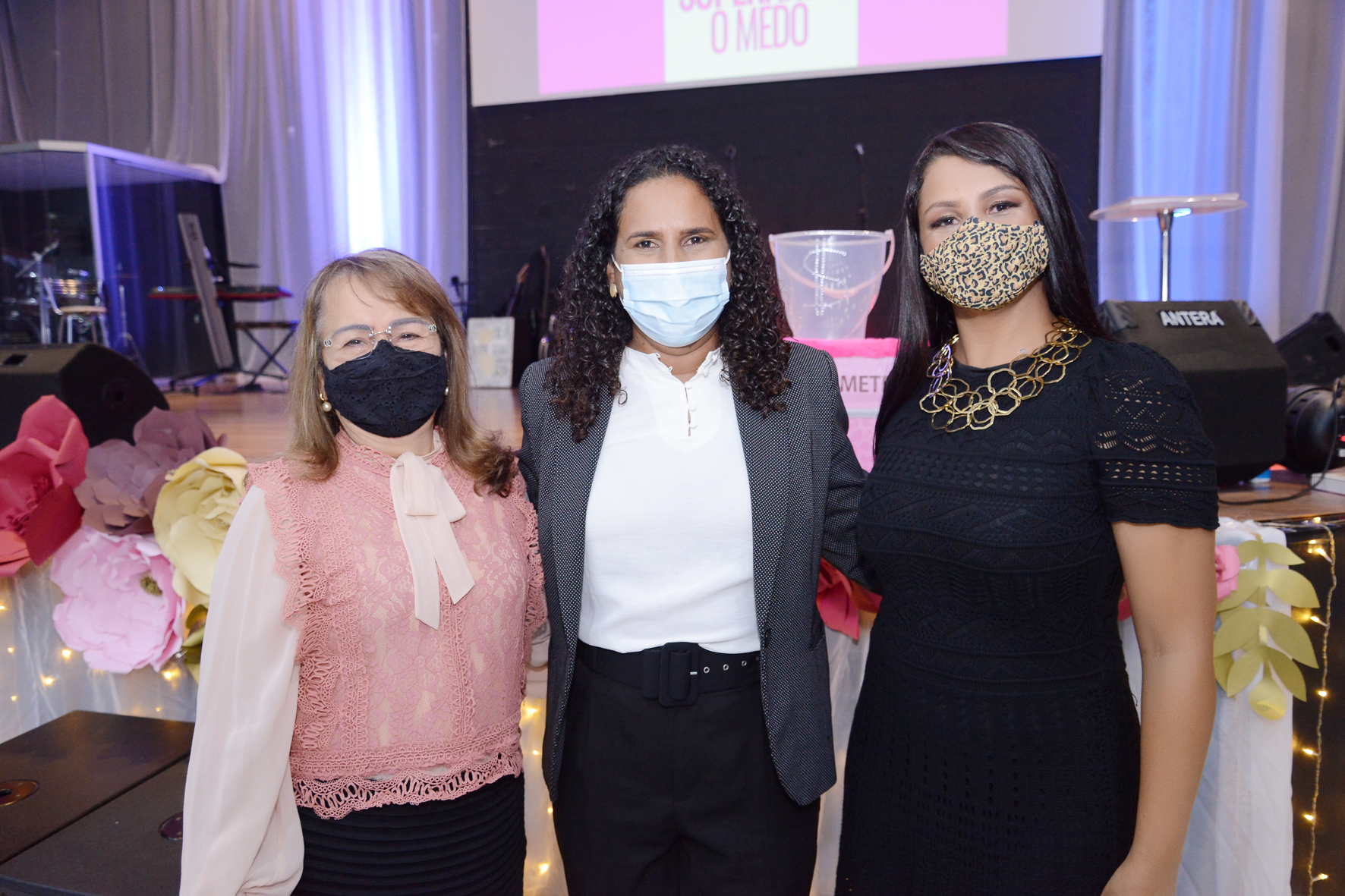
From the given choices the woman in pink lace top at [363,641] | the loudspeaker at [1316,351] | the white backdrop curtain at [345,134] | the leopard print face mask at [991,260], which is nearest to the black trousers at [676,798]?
the woman in pink lace top at [363,641]

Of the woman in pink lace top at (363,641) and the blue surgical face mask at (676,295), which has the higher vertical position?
the blue surgical face mask at (676,295)

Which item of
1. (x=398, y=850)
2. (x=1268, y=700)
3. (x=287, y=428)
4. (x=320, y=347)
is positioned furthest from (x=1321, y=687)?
(x=287, y=428)

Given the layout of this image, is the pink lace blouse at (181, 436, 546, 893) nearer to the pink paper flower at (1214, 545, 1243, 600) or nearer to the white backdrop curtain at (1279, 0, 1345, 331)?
the pink paper flower at (1214, 545, 1243, 600)

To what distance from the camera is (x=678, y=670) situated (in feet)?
4.05

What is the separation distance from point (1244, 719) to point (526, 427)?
4.86 ft

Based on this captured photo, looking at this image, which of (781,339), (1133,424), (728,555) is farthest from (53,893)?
(1133,424)

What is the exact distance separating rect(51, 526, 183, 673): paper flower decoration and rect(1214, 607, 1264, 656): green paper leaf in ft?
6.92

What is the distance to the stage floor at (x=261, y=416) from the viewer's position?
2.98 m

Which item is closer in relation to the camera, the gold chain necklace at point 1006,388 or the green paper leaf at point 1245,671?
the gold chain necklace at point 1006,388

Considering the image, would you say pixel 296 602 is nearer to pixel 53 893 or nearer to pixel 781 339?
pixel 53 893

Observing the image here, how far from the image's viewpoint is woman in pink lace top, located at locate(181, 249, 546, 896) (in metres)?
1.08

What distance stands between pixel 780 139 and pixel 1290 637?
505 centimetres

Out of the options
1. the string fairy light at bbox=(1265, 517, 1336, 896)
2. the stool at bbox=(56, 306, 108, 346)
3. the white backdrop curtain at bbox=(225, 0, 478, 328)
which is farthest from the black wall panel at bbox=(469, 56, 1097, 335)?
the string fairy light at bbox=(1265, 517, 1336, 896)

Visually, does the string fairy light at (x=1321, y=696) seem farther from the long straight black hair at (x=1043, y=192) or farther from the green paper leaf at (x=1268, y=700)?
the long straight black hair at (x=1043, y=192)
